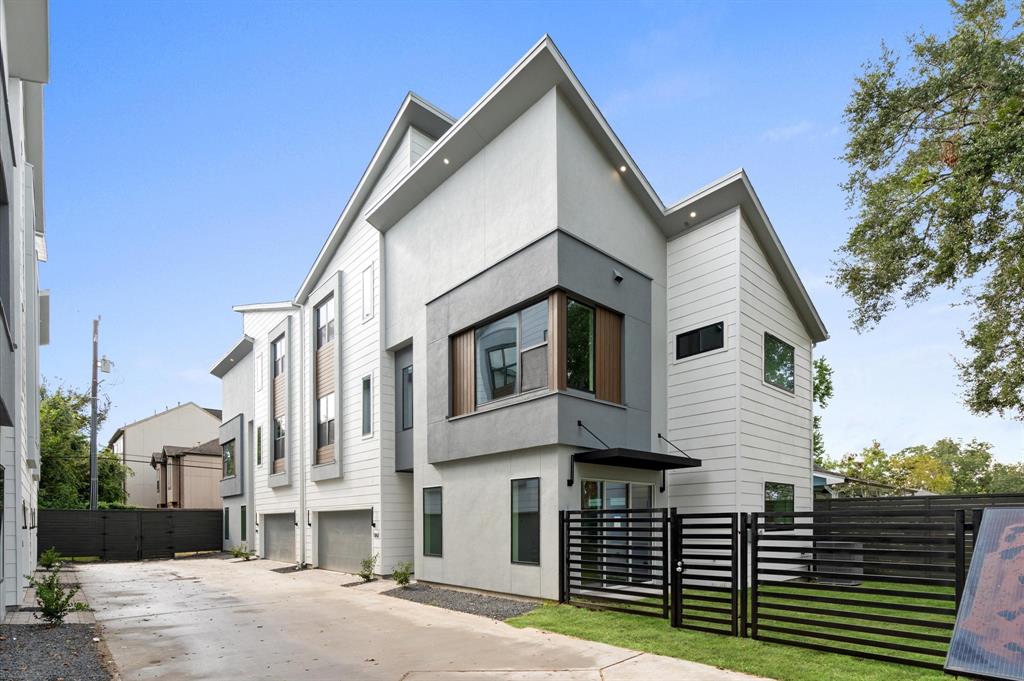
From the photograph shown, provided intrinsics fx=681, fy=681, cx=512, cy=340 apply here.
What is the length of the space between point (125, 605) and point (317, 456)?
24.0 ft

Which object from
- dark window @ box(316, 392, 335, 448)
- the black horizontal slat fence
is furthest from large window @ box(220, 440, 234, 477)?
dark window @ box(316, 392, 335, 448)

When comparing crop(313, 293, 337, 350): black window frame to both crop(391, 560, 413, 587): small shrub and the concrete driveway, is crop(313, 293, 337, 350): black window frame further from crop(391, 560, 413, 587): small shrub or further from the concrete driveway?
the concrete driveway

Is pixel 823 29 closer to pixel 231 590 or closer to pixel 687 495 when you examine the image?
pixel 687 495

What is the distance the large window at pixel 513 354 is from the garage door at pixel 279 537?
37.9 ft

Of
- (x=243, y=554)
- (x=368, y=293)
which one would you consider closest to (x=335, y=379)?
(x=368, y=293)

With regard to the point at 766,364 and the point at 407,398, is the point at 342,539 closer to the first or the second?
the point at 407,398

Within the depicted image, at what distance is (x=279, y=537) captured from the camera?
22766 millimetres

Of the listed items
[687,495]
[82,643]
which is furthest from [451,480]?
[82,643]

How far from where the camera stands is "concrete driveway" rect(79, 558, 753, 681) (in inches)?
285

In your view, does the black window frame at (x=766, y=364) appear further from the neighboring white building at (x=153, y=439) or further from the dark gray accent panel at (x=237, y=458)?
the neighboring white building at (x=153, y=439)

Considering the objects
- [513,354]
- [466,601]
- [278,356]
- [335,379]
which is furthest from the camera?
[278,356]

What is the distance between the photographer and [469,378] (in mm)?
13750

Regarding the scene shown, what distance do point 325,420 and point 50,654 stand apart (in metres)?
11.9

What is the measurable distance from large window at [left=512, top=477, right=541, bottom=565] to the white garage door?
6.32m
